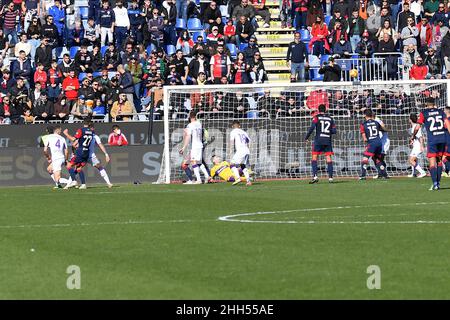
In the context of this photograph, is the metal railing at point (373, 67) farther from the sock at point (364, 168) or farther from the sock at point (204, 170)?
the sock at point (204, 170)

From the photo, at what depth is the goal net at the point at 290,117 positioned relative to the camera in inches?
1575

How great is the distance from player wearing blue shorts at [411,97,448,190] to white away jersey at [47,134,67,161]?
11.4 m

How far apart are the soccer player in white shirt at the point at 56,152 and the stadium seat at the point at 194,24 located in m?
10.7

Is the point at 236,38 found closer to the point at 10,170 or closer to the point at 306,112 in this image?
the point at 306,112

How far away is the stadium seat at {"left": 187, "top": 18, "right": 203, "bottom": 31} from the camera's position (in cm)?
4675

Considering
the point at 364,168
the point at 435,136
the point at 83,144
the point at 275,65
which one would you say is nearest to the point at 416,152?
the point at 364,168

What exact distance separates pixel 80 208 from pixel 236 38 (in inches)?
800

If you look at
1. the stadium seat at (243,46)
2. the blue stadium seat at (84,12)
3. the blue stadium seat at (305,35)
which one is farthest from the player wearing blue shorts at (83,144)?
the blue stadium seat at (305,35)

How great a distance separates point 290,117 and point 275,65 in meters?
6.48

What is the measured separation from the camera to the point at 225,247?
17.6 m

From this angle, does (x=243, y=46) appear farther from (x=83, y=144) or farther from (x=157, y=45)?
(x=83, y=144)
